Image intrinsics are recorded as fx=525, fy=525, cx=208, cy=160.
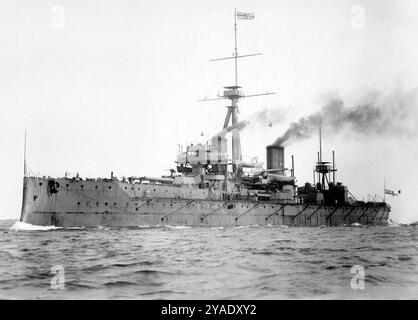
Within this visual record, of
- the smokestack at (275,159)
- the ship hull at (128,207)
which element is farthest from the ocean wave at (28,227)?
the smokestack at (275,159)

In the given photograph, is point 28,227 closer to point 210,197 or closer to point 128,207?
point 128,207

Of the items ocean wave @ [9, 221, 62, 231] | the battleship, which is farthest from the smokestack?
ocean wave @ [9, 221, 62, 231]

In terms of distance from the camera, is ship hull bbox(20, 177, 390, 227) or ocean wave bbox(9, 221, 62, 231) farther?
ship hull bbox(20, 177, 390, 227)

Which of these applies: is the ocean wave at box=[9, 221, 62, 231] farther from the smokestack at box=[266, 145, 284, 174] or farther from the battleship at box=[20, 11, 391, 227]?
the smokestack at box=[266, 145, 284, 174]

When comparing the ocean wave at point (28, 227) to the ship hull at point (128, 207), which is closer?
the ocean wave at point (28, 227)

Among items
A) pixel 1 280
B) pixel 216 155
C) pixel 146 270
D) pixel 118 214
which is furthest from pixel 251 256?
pixel 216 155

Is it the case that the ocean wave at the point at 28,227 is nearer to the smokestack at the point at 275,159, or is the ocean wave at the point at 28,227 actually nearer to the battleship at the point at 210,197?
the battleship at the point at 210,197

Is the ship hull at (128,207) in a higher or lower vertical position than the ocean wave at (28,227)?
higher
